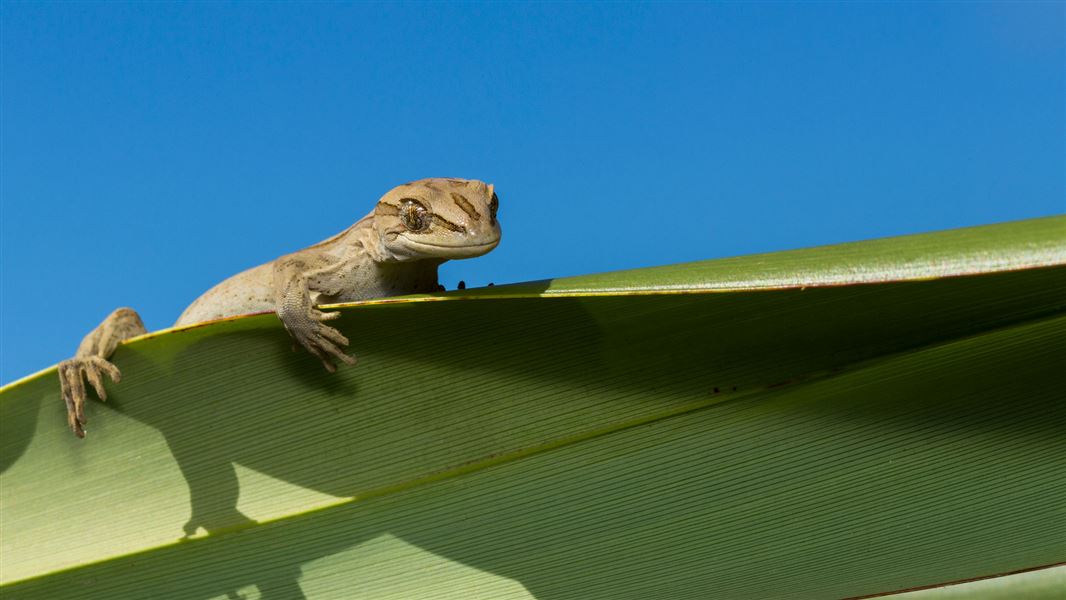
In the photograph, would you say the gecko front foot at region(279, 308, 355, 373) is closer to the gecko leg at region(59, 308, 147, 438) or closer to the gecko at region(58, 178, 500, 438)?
the gecko at region(58, 178, 500, 438)

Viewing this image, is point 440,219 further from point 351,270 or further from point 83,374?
point 83,374

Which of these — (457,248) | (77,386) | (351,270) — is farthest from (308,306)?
(351,270)

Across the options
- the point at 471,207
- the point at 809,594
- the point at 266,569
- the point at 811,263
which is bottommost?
the point at 809,594

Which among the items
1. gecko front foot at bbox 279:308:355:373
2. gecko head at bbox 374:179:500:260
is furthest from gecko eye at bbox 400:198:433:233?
gecko front foot at bbox 279:308:355:373

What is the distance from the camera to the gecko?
1.55m

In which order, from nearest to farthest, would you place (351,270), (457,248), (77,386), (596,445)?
(596,445), (77,386), (457,248), (351,270)

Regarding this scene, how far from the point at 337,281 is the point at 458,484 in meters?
1.03

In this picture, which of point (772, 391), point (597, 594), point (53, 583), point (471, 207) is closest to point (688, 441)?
point (772, 391)

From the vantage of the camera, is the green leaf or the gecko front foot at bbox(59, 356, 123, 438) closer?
the green leaf

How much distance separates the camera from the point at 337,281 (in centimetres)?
228

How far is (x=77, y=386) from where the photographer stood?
146cm

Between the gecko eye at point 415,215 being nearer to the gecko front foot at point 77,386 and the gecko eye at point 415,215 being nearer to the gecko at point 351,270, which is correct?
the gecko at point 351,270

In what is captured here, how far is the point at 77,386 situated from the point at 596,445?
0.87m

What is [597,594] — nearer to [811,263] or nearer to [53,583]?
[811,263]
